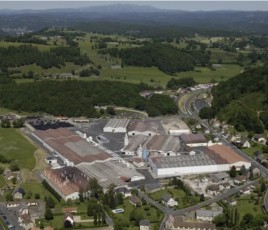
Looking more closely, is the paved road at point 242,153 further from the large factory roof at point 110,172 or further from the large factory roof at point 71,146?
the large factory roof at point 71,146

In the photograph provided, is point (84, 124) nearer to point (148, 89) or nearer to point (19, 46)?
point (148, 89)

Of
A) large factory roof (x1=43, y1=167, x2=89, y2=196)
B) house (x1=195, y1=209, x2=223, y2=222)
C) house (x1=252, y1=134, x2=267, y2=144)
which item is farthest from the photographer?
house (x1=252, y1=134, x2=267, y2=144)

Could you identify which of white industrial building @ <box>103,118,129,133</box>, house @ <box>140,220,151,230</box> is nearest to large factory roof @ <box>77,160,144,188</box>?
house @ <box>140,220,151,230</box>

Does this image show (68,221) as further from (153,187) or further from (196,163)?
(196,163)

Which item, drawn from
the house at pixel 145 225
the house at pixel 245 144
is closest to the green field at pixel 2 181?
the house at pixel 145 225

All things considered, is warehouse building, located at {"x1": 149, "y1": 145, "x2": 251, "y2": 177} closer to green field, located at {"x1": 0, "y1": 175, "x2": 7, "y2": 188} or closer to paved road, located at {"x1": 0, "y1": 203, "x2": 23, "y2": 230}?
green field, located at {"x1": 0, "y1": 175, "x2": 7, "y2": 188}

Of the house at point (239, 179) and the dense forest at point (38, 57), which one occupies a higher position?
the dense forest at point (38, 57)

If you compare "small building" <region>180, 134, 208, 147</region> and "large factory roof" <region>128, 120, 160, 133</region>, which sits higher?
"small building" <region>180, 134, 208, 147</region>
